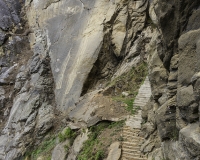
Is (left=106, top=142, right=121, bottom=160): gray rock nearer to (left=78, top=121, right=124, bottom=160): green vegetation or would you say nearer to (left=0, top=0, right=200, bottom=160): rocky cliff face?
(left=78, top=121, right=124, bottom=160): green vegetation

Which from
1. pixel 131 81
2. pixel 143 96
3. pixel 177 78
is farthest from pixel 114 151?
pixel 131 81

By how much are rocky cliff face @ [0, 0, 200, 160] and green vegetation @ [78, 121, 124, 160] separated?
28cm

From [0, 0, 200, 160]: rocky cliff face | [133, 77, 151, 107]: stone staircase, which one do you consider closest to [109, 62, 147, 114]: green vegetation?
[0, 0, 200, 160]: rocky cliff face

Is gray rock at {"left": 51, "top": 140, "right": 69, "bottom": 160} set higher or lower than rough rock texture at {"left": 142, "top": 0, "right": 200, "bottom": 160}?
lower

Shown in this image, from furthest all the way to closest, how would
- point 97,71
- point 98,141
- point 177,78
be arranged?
point 97,71, point 98,141, point 177,78

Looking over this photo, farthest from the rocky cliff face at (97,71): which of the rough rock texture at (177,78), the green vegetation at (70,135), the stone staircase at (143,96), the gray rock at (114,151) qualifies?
the gray rock at (114,151)

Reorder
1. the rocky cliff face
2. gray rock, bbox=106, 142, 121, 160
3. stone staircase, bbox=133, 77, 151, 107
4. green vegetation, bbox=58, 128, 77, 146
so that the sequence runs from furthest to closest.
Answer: stone staircase, bbox=133, 77, 151, 107
green vegetation, bbox=58, 128, 77, 146
gray rock, bbox=106, 142, 121, 160
the rocky cliff face

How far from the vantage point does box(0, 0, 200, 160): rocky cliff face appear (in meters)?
4.88

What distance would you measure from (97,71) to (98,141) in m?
5.11

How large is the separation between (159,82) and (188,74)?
1.91 m

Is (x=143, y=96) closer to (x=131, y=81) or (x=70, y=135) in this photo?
(x=131, y=81)

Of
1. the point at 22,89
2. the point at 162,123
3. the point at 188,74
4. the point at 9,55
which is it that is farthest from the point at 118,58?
the point at 9,55

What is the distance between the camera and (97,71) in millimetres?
12750

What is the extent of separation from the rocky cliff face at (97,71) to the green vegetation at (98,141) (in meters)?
0.28
